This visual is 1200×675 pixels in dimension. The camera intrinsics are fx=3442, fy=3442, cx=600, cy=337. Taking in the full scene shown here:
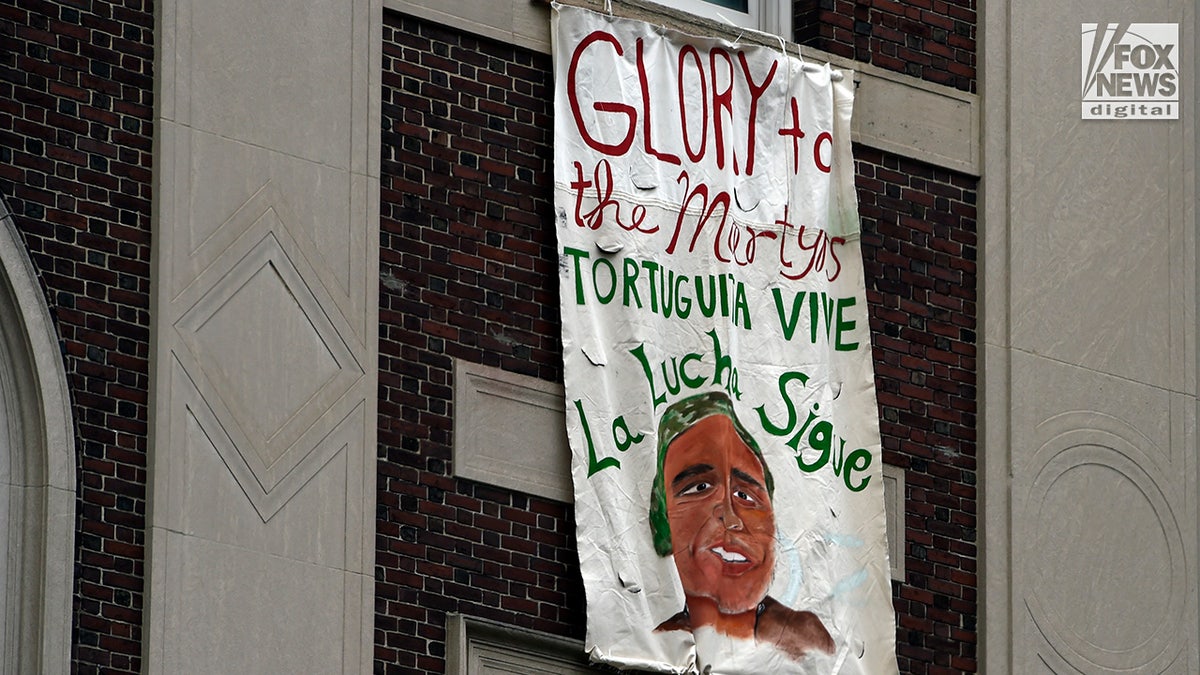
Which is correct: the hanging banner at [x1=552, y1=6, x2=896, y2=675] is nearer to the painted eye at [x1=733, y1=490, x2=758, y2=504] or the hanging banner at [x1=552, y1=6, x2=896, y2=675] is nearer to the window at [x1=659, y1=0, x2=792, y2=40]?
the painted eye at [x1=733, y1=490, x2=758, y2=504]

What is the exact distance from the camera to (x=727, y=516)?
16.7 meters

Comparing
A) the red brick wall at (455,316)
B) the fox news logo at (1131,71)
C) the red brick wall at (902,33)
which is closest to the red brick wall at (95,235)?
the red brick wall at (455,316)

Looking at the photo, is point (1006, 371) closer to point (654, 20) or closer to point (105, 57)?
point (654, 20)

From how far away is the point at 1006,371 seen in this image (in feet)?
59.2

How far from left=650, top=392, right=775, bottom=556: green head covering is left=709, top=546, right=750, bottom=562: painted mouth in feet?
0.89

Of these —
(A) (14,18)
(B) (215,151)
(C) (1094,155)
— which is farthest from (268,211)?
(C) (1094,155)

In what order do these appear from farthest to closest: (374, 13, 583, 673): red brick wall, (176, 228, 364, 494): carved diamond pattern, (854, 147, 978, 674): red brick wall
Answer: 1. (854, 147, 978, 674): red brick wall
2. (374, 13, 583, 673): red brick wall
3. (176, 228, 364, 494): carved diamond pattern

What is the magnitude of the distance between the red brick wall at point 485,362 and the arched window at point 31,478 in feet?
5.38

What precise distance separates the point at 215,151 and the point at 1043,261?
5.00m

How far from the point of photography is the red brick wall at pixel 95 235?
14.7 meters

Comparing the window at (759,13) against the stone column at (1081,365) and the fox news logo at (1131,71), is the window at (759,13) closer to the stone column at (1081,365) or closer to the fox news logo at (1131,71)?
the stone column at (1081,365)

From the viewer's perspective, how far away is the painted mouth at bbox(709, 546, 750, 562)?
16594 mm

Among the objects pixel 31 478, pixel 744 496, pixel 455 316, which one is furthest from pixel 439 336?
pixel 31 478

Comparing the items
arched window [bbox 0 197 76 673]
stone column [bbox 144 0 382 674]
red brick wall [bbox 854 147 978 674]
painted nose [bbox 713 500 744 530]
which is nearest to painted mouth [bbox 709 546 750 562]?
painted nose [bbox 713 500 744 530]
